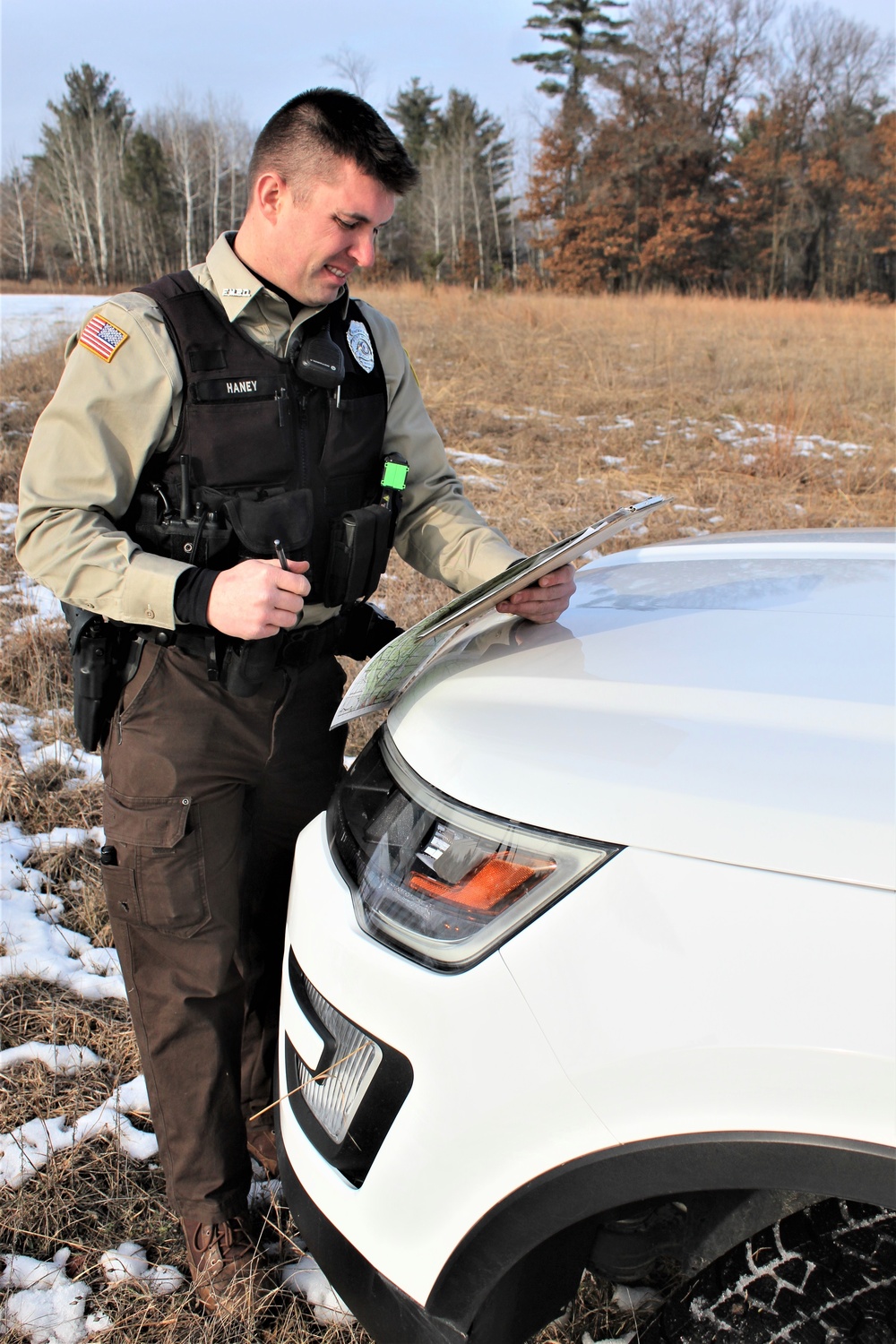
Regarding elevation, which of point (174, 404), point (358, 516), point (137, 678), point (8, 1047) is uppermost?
point (174, 404)

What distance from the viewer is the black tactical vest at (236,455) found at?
5.58 ft

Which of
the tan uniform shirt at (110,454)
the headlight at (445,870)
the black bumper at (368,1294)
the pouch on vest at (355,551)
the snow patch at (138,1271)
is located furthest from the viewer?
the pouch on vest at (355,551)

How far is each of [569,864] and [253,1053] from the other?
148cm

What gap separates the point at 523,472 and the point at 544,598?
19.0 ft

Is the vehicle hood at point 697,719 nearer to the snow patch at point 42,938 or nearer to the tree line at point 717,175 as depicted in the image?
the snow patch at point 42,938

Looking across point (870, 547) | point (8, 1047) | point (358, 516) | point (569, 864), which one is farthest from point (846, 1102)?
point (8, 1047)

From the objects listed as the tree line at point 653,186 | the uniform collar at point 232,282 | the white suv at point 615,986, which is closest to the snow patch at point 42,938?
the white suv at point 615,986

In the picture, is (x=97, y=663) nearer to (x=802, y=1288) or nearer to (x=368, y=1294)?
(x=368, y=1294)

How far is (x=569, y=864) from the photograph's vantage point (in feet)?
3.28

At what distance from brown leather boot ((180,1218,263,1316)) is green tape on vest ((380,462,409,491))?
1473mm

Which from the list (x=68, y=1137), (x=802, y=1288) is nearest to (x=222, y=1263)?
(x=68, y=1137)

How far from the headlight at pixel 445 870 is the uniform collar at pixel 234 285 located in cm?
94

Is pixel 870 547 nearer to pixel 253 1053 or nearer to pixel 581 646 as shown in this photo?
pixel 581 646

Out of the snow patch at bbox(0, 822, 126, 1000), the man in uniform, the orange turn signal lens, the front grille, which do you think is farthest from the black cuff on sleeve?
the snow patch at bbox(0, 822, 126, 1000)
